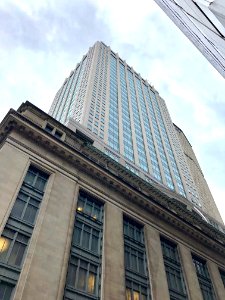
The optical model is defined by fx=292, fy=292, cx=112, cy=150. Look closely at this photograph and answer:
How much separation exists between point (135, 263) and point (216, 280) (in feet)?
40.4

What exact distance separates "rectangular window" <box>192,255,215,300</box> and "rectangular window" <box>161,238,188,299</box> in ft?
10.1

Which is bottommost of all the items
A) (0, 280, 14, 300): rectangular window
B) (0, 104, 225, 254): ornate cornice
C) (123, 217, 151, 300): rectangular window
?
(0, 280, 14, 300): rectangular window

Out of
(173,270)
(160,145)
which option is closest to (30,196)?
(173,270)

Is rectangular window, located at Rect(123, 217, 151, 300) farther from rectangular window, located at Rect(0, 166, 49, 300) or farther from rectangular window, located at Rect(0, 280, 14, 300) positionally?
rectangular window, located at Rect(0, 280, 14, 300)

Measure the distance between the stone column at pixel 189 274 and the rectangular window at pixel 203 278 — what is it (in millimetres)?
1345

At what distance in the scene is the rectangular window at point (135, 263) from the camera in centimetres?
2404

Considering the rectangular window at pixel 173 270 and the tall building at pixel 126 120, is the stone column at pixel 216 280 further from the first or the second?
→ the tall building at pixel 126 120

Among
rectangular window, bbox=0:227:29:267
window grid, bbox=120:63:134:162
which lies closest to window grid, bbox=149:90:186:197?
window grid, bbox=120:63:134:162

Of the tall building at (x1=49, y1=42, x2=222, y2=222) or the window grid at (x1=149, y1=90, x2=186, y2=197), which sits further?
the window grid at (x1=149, y1=90, x2=186, y2=197)

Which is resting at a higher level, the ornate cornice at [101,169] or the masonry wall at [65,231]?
the ornate cornice at [101,169]

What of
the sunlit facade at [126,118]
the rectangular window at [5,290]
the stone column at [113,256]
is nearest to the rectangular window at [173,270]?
the stone column at [113,256]

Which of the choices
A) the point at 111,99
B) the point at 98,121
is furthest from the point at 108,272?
the point at 111,99

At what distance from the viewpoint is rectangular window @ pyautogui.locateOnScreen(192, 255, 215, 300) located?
30484 millimetres

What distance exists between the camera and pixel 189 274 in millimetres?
29969
